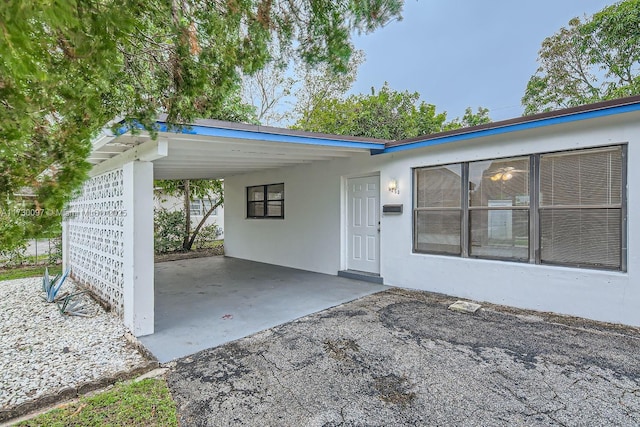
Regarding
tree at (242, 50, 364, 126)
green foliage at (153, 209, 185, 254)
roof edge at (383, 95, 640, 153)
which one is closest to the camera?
roof edge at (383, 95, 640, 153)

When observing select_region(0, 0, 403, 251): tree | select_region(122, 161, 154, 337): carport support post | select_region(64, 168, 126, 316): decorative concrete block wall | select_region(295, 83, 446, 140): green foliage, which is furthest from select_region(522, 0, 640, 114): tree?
select_region(64, 168, 126, 316): decorative concrete block wall

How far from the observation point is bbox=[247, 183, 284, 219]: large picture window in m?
8.66

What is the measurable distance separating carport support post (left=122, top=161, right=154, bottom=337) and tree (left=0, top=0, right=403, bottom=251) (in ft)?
5.00

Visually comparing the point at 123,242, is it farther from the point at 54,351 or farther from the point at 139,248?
the point at 54,351

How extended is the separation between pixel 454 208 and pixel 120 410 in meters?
4.80

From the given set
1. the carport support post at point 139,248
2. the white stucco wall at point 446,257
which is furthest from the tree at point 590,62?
the carport support post at point 139,248

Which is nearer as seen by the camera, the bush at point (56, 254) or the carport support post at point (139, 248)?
the carport support post at point (139, 248)

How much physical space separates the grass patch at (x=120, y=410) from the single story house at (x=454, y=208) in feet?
4.46

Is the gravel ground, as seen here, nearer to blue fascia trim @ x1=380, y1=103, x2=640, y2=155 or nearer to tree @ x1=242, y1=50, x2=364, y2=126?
blue fascia trim @ x1=380, y1=103, x2=640, y2=155

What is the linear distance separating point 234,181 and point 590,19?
12.3 meters

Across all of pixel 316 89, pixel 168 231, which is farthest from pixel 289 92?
pixel 168 231

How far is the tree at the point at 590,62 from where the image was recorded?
9430 mm

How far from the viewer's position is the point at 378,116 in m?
13.2

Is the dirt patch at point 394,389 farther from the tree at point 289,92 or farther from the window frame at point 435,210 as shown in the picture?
the tree at point 289,92
